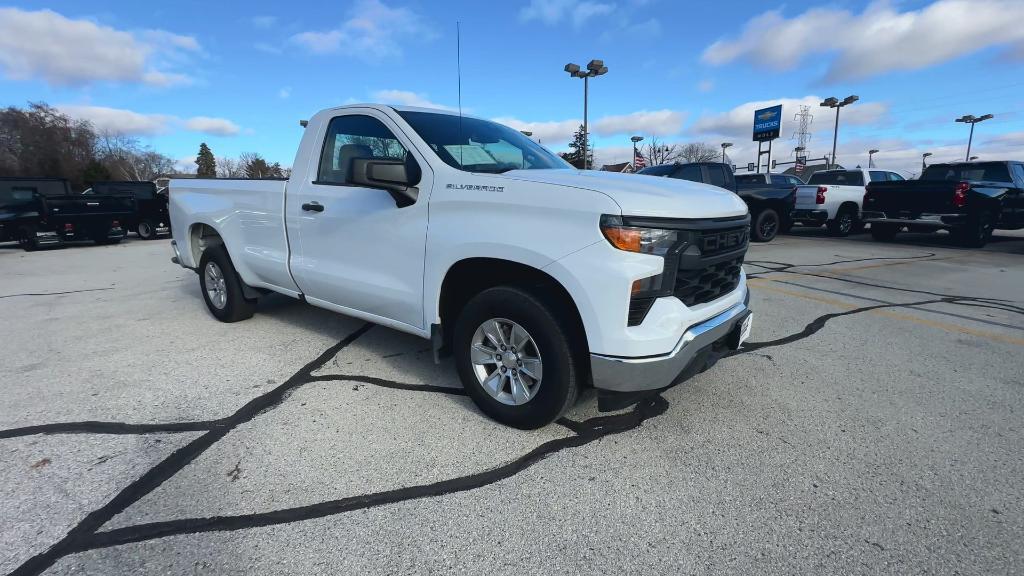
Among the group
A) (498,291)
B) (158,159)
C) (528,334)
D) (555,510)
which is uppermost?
(158,159)

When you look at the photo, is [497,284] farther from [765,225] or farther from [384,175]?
[765,225]

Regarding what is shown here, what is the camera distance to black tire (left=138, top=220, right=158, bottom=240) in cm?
1692

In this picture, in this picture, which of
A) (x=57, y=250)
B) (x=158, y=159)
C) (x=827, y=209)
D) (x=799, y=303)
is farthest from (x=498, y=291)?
(x=158, y=159)

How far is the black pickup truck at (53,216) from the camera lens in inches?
527

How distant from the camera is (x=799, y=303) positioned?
5.96 m

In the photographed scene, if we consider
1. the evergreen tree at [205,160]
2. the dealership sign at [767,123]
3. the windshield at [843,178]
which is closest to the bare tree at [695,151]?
the dealership sign at [767,123]

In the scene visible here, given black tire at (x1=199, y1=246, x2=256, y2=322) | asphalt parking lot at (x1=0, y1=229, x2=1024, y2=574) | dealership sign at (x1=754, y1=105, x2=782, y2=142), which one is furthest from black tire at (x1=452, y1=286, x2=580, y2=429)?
dealership sign at (x1=754, y1=105, x2=782, y2=142)

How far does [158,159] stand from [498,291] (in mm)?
103417

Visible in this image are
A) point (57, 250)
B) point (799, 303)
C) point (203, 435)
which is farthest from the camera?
point (57, 250)

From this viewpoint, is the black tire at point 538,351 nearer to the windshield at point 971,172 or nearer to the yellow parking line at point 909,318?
the yellow parking line at point 909,318

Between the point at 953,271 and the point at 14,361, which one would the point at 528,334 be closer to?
the point at 14,361

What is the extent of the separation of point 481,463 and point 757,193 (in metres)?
12.6

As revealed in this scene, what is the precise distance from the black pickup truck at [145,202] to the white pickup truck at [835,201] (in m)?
20.3

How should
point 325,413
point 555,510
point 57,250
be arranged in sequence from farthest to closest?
point 57,250 → point 325,413 → point 555,510
